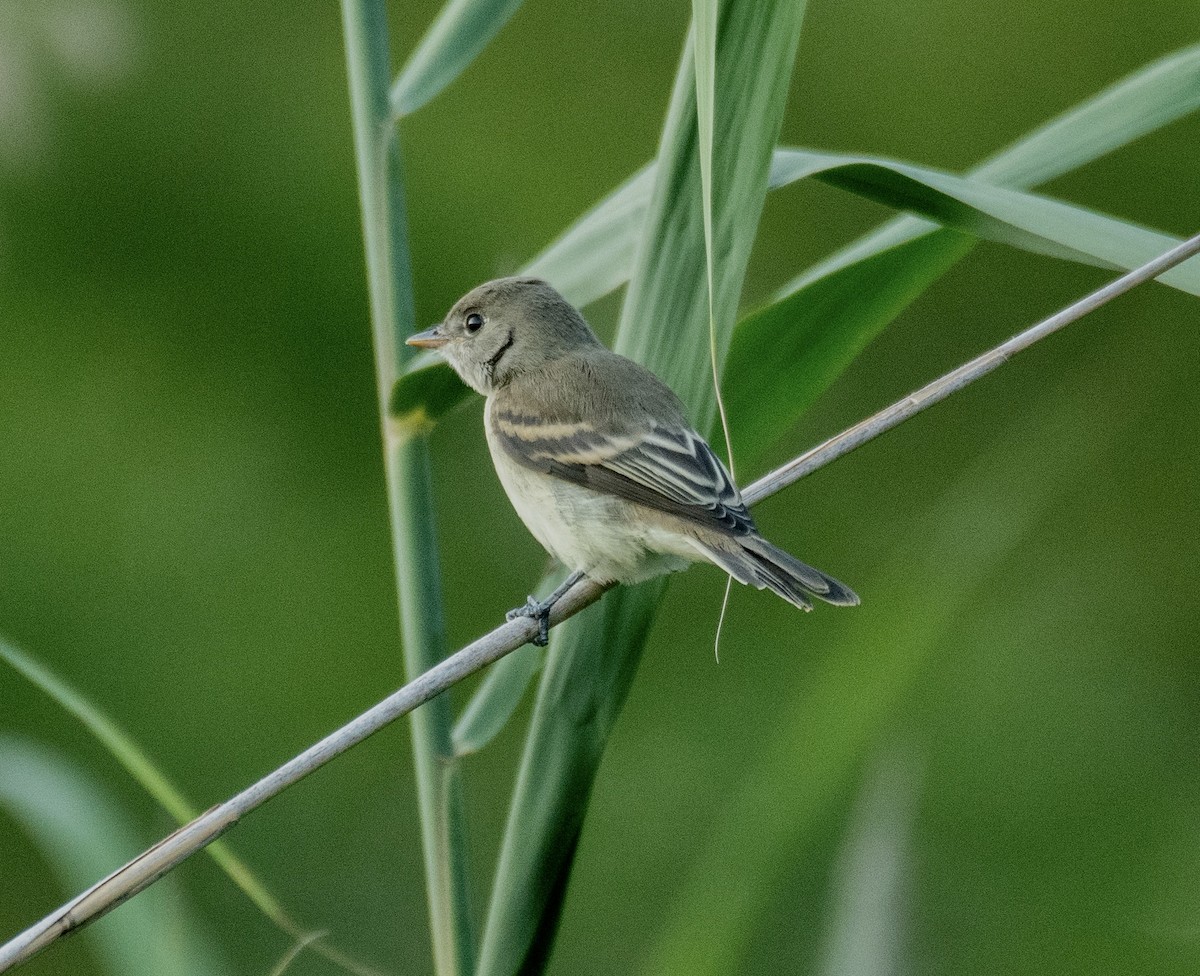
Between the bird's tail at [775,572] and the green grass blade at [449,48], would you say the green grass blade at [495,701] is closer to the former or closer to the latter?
the bird's tail at [775,572]

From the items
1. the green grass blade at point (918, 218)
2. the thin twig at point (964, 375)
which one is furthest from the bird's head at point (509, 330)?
the thin twig at point (964, 375)

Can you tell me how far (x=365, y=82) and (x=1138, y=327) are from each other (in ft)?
8.92

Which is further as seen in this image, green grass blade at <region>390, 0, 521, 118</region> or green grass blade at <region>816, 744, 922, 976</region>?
green grass blade at <region>390, 0, 521, 118</region>

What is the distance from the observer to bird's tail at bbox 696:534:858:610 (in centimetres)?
151

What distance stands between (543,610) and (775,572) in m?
0.33

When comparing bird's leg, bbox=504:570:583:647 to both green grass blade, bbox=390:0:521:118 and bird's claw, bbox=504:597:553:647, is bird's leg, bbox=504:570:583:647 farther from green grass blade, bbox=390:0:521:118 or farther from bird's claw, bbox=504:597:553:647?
green grass blade, bbox=390:0:521:118

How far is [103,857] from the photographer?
54.1 inches

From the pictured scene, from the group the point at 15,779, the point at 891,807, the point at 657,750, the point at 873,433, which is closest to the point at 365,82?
the point at 873,433

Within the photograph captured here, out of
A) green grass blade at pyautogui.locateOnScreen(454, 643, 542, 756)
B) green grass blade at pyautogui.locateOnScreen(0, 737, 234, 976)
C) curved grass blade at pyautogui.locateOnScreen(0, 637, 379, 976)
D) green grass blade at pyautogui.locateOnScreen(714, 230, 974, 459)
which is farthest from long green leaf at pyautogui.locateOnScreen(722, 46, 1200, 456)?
green grass blade at pyautogui.locateOnScreen(0, 737, 234, 976)

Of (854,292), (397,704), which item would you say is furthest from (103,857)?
(854,292)

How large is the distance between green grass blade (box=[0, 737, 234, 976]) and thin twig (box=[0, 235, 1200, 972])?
17cm

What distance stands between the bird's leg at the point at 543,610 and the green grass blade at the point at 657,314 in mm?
233

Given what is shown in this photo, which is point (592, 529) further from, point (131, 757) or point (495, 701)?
point (131, 757)

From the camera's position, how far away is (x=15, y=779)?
144 centimetres
